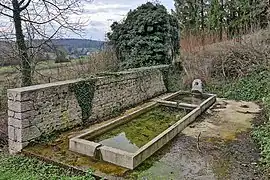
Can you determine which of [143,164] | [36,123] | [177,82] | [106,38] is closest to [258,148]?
[143,164]

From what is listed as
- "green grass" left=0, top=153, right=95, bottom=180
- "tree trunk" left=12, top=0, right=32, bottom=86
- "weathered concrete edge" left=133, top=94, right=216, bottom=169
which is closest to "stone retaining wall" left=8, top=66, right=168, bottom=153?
"green grass" left=0, top=153, right=95, bottom=180

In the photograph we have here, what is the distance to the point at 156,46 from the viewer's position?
12.8m

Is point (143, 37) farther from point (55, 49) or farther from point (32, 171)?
point (32, 171)

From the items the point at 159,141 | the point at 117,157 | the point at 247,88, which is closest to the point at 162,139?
the point at 159,141

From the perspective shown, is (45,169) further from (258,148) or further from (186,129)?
(258,148)

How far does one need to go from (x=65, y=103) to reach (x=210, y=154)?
3.72 meters

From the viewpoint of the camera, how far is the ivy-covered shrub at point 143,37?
12.9 meters

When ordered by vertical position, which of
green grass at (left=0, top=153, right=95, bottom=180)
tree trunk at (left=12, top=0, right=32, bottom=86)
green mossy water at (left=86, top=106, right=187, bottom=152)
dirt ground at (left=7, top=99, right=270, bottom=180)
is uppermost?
tree trunk at (left=12, top=0, right=32, bottom=86)

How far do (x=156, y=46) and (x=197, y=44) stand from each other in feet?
10.5

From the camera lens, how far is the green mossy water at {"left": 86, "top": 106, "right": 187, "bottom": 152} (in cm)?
619

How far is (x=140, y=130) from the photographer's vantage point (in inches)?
278

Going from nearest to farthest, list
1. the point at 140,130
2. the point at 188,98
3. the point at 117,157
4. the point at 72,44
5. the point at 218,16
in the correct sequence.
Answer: the point at 117,157
the point at 140,130
the point at 72,44
the point at 188,98
the point at 218,16

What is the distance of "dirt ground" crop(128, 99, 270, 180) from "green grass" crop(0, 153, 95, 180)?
3.83ft

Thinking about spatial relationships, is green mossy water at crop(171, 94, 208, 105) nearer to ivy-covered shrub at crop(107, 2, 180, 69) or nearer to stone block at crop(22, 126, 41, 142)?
ivy-covered shrub at crop(107, 2, 180, 69)
